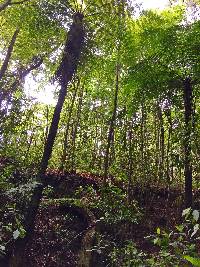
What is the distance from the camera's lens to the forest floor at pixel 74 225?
28.9ft

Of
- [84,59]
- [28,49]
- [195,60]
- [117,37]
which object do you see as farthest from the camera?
[28,49]

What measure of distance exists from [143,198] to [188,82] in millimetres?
4370

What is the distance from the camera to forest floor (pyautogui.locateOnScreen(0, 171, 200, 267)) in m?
8.82

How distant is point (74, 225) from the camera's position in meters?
10.3

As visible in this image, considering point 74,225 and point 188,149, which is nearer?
point 188,149

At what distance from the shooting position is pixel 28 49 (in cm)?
1392

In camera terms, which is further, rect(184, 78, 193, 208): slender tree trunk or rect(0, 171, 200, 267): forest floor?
rect(184, 78, 193, 208): slender tree trunk

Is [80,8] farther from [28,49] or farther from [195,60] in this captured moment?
[28,49]

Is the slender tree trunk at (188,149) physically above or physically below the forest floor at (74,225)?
above

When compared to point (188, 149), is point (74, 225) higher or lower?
lower

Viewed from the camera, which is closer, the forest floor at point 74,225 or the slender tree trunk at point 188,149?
the forest floor at point 74,225

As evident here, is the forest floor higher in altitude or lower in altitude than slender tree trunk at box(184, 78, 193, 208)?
lower

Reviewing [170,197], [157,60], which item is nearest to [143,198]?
[170,197]

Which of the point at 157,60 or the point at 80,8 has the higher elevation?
the point at 80,8
